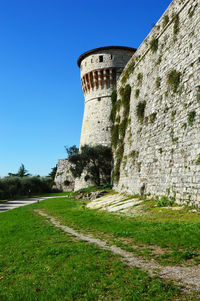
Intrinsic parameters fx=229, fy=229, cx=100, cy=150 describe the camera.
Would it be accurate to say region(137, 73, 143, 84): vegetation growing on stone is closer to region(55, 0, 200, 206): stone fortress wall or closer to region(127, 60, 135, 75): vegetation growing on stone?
region(55, 0, 200, 206): stone fortress wall

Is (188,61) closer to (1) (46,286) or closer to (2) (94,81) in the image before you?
(1) (46,286)

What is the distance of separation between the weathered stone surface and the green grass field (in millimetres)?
35660

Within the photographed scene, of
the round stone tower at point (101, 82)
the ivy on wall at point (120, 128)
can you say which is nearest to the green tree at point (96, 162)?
the round stone tower at point (101, 82)

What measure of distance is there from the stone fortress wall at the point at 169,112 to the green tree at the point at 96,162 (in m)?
6.64

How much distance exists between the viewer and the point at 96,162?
80.6 ft

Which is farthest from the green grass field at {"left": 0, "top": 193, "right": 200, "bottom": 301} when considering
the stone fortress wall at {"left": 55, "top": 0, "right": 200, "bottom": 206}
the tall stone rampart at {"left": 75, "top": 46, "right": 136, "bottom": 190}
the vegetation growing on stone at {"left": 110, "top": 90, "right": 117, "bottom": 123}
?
the tall stone rampart at {"left": 75, "top": 46, "right": 136, "bottom": 190}

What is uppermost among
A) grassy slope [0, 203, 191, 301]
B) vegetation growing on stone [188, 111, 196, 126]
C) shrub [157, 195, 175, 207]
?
vegetation growing on stone [188, 111, 196, 126]

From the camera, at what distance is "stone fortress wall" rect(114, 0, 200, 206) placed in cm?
961

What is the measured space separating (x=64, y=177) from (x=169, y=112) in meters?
34.8

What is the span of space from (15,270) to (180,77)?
10485 mm

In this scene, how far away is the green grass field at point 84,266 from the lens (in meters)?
3.40

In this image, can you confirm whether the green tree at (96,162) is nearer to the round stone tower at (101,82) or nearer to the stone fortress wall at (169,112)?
the round stone tower at (101,82)

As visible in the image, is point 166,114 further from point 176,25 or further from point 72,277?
point 72,277

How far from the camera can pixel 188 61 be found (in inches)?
421
